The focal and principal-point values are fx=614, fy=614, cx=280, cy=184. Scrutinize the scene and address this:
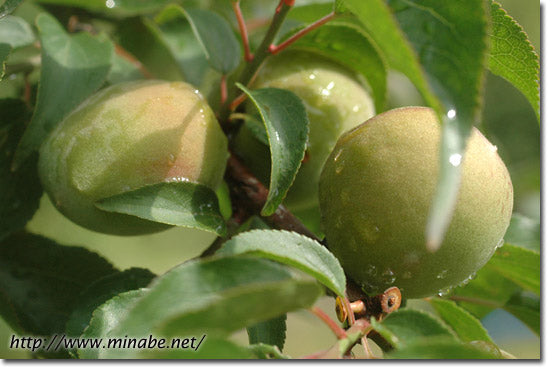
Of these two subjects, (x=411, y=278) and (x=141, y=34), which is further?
(x=141, y=34)

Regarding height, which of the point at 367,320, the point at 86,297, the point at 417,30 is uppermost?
the point at 417,30

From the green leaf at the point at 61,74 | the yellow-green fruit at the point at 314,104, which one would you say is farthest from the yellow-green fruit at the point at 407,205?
the green leaf at the point at 61,74

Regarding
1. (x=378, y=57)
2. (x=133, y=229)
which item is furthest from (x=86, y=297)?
(x=378, y=57)

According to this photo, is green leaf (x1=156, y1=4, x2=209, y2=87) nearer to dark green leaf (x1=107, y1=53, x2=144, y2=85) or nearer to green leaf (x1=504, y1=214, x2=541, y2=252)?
dark green leaf (x1=107, y1=53, x2=144, y2=85)

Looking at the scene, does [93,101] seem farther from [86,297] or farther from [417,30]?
[417,30]

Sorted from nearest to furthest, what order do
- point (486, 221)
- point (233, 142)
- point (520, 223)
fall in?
point (486, 221) < point (233, 142) < point (520, 223)

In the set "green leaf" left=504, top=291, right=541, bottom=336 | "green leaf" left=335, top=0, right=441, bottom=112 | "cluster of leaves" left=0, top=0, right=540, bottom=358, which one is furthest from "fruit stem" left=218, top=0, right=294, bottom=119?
"green leaf" left=504, top=291, right=541, bottom=336

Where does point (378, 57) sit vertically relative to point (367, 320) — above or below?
above
